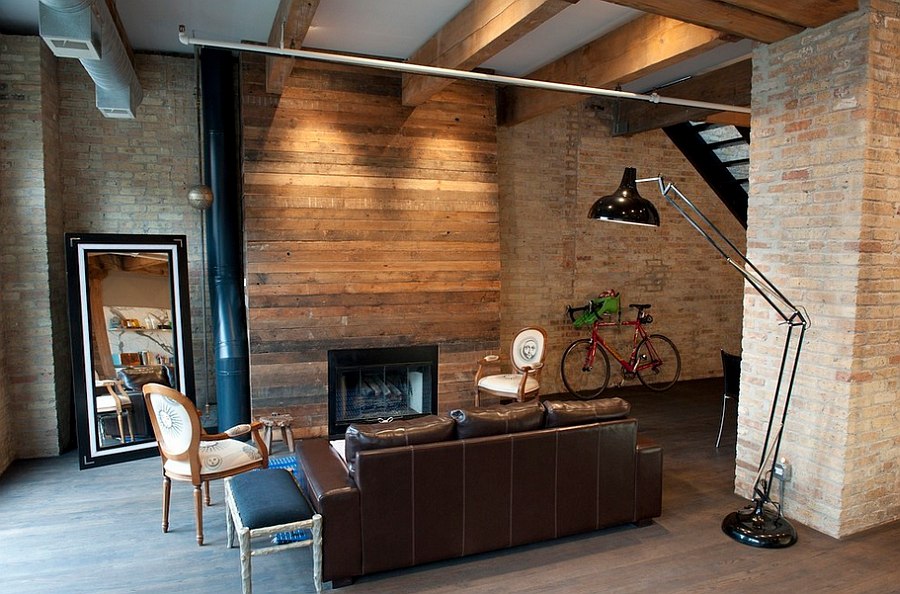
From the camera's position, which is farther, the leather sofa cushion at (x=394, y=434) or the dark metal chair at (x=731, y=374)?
the dark metal chair at (x=731, y=374)

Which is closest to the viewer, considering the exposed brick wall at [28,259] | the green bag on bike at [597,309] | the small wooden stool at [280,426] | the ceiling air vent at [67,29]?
the ceiling air vent at [67,29]

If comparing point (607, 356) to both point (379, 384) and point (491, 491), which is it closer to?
point (379, 384)

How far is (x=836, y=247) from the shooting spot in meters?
3.73

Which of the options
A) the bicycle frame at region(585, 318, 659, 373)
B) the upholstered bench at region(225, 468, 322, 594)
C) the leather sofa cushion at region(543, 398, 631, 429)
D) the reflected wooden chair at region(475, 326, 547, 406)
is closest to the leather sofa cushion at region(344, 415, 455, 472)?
the upholstered bench at region(225, 468, 322, 594)

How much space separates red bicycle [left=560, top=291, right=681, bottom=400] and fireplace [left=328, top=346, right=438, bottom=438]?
2037 mm

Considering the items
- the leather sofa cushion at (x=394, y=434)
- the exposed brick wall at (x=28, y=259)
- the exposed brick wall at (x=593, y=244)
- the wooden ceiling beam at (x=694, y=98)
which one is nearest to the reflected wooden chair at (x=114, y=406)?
the exposed brick wall at (x=28, y=259)

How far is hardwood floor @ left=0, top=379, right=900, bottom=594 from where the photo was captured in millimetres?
3264

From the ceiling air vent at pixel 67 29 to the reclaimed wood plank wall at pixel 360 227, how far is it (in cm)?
239

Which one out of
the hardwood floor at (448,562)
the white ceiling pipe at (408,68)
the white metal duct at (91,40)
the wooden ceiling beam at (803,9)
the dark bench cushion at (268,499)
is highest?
the wooden ceiling beam at (803,9)

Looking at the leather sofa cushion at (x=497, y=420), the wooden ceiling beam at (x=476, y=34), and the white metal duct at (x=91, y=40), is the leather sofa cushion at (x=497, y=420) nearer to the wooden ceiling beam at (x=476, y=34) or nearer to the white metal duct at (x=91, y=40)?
the wooden ceiling beam at (x=476, y=34)

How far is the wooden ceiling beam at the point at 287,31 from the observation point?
383cm

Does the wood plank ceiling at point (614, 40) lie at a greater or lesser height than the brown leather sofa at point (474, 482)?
greater

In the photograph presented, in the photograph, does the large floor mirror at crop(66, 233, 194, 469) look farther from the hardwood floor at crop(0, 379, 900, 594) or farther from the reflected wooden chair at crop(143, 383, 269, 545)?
the reflected wooden chair at crop(143, 383, 269, 545)

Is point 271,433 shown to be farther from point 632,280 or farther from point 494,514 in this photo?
point 632,280
